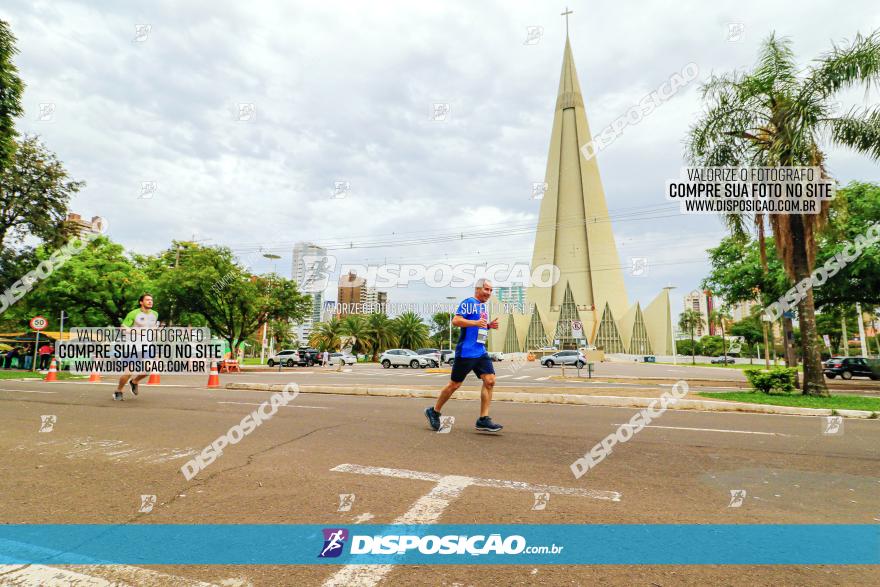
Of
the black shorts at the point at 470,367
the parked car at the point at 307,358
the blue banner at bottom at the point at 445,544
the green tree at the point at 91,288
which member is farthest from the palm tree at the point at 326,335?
the blue banner at bottom at the point at 445,544

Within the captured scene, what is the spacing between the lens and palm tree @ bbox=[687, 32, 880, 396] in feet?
38.3

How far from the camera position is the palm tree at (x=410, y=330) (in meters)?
66.6

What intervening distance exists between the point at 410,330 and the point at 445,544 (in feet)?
213

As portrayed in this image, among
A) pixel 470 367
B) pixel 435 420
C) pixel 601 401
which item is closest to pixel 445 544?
pixel 470 367

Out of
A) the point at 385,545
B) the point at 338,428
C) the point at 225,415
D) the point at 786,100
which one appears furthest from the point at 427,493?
the point at 786,100

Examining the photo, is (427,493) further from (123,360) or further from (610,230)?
(610,230)

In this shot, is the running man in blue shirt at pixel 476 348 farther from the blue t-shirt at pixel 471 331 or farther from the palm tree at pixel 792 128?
the palm tree at pixel 792 128

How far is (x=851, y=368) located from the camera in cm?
2922

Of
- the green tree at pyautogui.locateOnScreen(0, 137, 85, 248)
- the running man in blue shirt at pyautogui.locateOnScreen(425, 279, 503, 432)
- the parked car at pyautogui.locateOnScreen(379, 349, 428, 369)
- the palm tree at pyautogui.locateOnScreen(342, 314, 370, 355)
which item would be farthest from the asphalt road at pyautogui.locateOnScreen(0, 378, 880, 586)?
the palm tree at pyautogui.locateOnScreen(342, 314, 370, 355)

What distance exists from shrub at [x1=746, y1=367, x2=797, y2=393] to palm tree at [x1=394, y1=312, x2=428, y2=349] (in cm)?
5454

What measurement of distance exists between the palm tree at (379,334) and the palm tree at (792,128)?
52310 mm

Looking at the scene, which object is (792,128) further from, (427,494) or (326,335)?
(326,335)

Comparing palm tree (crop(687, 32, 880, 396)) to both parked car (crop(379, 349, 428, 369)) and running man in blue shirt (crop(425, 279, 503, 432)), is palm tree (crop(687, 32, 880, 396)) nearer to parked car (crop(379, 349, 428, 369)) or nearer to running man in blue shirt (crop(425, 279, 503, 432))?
running man in blue shirt (crop(425, 279, 503, 432))

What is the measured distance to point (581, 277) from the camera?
305ft
